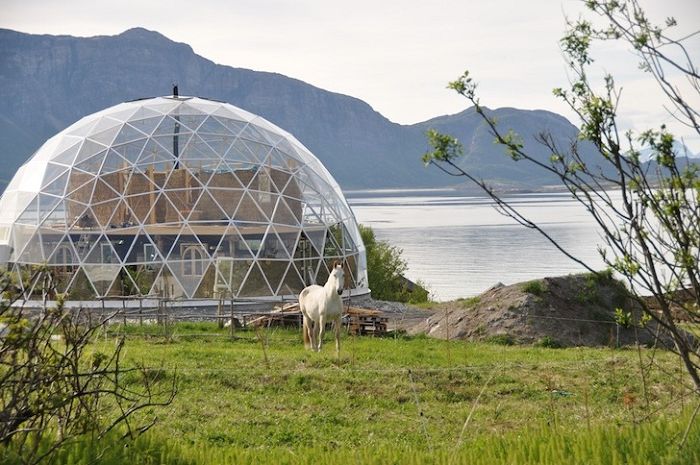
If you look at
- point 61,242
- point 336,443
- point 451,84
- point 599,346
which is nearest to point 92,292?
point 61,242

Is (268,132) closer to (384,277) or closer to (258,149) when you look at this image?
(258,149)

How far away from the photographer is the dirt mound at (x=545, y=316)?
22.4 meters

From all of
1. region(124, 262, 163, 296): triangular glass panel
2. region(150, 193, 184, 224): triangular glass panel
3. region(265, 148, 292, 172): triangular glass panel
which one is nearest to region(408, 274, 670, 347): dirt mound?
region(124, 262, 163, 296): triangular glass panel

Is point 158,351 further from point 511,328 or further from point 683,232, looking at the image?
point 683,232

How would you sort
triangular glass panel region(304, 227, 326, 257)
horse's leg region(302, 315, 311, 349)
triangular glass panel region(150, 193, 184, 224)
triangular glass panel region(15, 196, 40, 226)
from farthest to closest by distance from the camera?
triangular glass panel region(304, 227, 326, 257)
triangular glass panel region(15, 196, 40, 226)
triangular glass panel region(150, 193, 184, 224)
horse's leg region(302, 315, 311, 349)

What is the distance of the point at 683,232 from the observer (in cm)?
632

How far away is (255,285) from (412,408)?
17826mm

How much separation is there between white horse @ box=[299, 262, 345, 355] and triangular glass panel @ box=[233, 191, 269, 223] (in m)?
10.2

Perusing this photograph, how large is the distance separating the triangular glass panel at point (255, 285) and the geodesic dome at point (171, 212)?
0.03 metres

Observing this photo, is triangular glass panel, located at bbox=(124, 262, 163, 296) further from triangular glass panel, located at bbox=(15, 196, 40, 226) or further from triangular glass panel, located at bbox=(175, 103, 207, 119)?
triangular glass panel, located at bbox=(175, 103, 207, 119)

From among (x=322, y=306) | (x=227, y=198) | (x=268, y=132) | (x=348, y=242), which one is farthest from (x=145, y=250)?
(x=322, y=306)

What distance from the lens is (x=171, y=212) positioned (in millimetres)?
30406

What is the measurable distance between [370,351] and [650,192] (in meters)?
12.7

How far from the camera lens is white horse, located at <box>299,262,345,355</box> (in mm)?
19547
